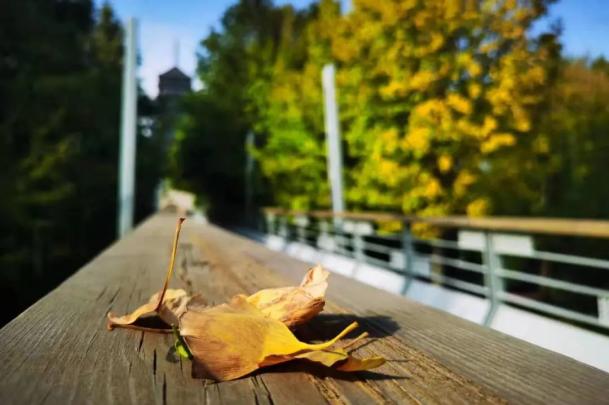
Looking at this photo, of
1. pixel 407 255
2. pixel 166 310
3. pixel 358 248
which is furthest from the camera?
pixel 358 248

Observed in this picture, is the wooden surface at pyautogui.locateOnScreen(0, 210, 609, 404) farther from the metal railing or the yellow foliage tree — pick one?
the yellow foliage tree

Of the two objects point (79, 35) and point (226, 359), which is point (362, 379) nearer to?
point (226, 359)

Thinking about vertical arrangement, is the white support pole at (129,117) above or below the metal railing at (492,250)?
above

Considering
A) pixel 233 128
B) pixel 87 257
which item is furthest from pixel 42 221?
pixel 233 128

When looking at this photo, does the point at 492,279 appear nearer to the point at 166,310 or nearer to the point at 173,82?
the point at 173,82

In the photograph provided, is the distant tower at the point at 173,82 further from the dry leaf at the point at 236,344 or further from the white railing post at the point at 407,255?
the white railing post at the point at 407,255

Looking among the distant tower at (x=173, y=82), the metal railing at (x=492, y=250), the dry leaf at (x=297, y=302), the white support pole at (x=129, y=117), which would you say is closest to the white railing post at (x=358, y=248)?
the metal railing at (x=492, y=250)

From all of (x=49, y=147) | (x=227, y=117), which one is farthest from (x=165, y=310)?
(x=227, y=117)
